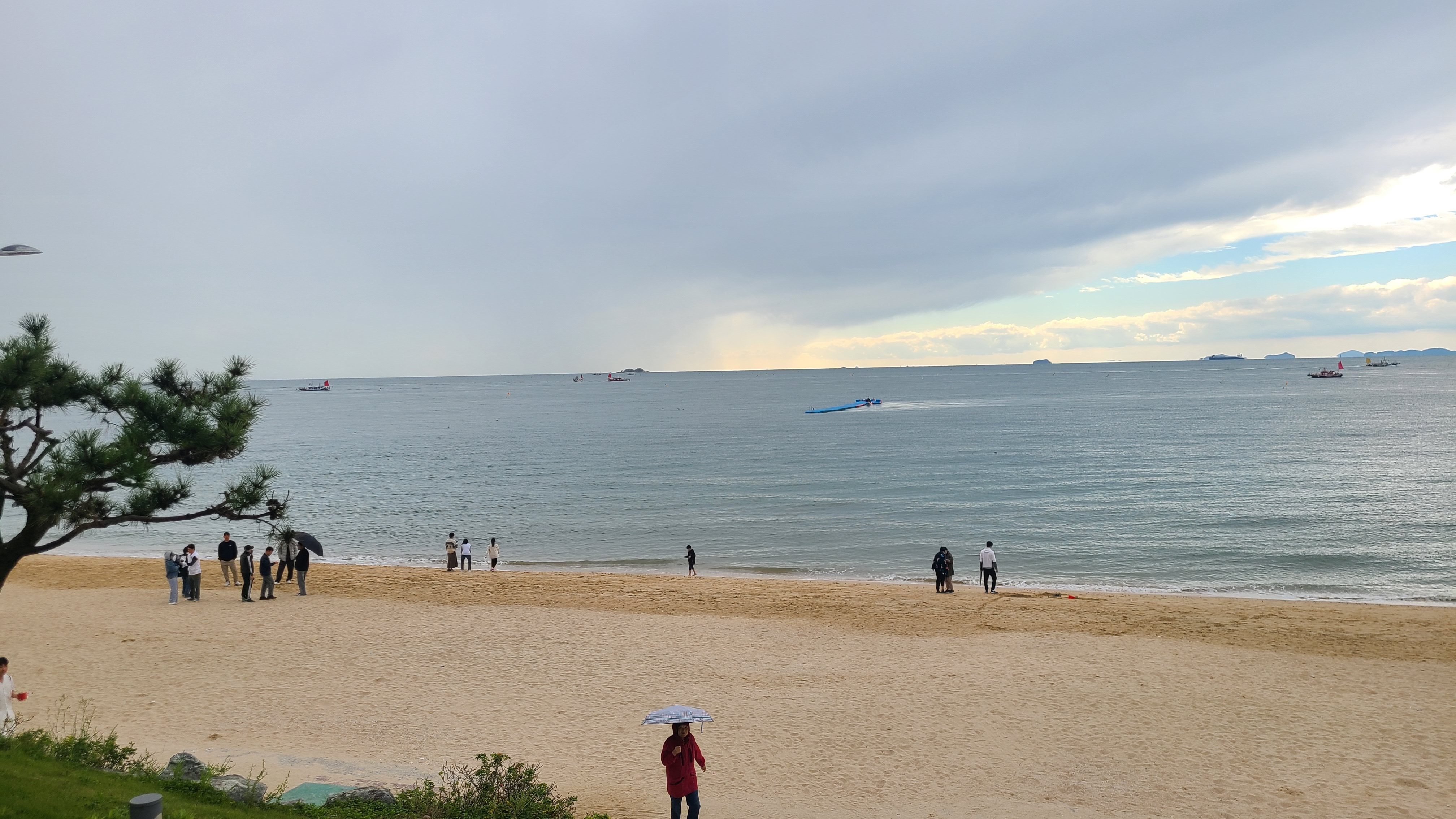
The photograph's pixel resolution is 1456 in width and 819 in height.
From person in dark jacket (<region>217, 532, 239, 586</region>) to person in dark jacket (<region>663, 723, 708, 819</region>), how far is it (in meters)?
19.3

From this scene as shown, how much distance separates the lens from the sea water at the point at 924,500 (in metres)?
31.0

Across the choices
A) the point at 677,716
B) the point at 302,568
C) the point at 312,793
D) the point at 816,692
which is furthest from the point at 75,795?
the point at 302,568

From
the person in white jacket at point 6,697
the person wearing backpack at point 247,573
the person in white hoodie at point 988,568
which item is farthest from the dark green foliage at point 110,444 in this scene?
the person in white hoodie at point 988,568

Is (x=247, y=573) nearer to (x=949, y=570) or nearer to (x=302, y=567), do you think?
(x=302, y=567)

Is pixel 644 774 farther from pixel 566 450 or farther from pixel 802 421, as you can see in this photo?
pixel 802 421

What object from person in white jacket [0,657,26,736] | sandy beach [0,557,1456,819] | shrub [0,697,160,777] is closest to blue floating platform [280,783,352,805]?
sandy beach [0,557,1456,819]

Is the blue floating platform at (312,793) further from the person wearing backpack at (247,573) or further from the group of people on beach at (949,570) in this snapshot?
the group of people on beach at (949,570)

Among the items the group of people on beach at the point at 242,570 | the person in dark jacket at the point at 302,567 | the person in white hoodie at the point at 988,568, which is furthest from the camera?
the person in white hoodie at the point at 988,568

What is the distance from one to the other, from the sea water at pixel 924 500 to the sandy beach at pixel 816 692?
16.9 feet

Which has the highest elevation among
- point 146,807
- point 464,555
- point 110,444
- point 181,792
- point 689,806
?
point 110,444

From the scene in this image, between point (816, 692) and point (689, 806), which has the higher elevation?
point (689, 806)

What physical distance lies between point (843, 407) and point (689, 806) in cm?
12718

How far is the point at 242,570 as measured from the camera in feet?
75.3

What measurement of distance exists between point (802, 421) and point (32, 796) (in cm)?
10315
